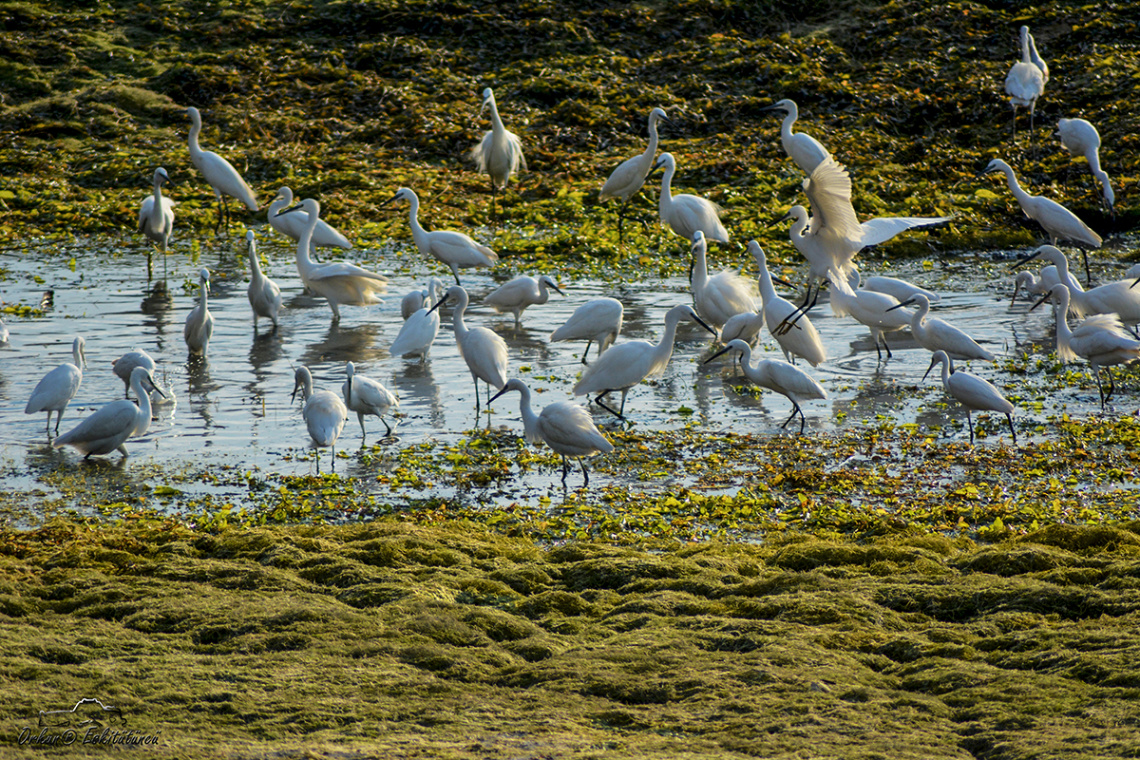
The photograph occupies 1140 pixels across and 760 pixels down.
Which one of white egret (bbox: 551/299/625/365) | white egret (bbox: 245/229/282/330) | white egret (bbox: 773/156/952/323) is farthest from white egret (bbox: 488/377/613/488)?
white egret (bbox: 245/229/282/330)

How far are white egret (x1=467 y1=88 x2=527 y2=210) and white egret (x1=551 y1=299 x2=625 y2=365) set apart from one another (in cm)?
802

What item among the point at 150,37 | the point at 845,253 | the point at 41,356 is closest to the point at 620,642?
the point at 845,253

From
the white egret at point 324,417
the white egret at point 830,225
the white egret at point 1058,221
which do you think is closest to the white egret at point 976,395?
the white egret at point 830,225

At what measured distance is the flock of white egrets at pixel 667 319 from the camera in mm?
8484

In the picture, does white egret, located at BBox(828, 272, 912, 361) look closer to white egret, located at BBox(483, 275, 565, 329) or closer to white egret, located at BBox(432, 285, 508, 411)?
white egret, located at BBox(483, 275, 565, 329)

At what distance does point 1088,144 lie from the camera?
18188 millimetres

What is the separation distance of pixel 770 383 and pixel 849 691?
514cm

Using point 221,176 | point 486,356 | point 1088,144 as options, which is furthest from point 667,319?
point 1088,144

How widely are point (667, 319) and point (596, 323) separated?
1396mm

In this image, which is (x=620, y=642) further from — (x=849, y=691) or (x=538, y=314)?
(x=538, y=314)

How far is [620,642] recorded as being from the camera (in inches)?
205

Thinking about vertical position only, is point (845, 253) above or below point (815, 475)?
above

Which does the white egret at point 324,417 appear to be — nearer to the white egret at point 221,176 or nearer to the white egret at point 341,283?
the white egret at point 341,283

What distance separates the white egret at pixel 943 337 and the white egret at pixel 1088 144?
849 cm
